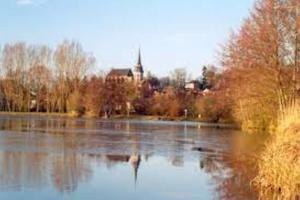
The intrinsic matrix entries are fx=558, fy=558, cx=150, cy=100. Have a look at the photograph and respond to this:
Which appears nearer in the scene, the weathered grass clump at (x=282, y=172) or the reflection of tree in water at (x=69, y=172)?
the weathered grass clump at (x=282, y=172)

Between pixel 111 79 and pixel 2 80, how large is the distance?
Answer: 16888mm

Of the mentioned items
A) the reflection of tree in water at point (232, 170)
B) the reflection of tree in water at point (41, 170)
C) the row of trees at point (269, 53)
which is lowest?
the reflection of tree in water at point (232, 170)

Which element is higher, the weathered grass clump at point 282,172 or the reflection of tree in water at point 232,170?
the weathered grass clump at point 282,172

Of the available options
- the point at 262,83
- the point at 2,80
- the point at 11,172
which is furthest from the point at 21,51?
the point at 11,172

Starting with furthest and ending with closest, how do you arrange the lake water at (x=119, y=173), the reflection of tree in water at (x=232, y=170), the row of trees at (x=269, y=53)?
the row of trees at (x=269, y=53), the reflection of tree in water at (x=232, y=170), the lake water at (x=119, y=173)

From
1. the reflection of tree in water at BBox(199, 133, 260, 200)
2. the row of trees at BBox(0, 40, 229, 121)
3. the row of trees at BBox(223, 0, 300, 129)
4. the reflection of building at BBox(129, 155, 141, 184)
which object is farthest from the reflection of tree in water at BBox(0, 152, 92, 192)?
the row of trees at BBox(0, 40, 229, 121)

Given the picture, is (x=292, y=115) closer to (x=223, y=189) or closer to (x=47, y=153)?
(x=223, y=189)

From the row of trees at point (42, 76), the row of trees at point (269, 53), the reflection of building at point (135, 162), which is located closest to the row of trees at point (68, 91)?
the row of trees at point (42, 76)

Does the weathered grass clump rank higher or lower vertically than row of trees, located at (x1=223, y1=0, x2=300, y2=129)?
lower

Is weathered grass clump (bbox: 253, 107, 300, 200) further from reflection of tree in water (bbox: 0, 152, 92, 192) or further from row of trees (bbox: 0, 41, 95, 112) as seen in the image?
row of trees (bbox: 0, 41, 95, 112)

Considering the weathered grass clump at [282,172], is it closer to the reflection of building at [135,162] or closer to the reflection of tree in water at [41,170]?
the reflection of building at [135,162]

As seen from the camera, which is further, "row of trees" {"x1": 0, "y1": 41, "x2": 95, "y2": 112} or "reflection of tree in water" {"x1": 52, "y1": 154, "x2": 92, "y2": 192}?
"row of trees" {"x1": 0, "y1": 41, "x2": 95, "y2": 112}

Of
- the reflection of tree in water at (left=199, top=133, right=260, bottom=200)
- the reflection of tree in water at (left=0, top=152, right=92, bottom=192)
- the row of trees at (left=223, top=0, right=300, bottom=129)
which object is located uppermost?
the row of trees at (left=223, top=0, right=300, bottom=129)

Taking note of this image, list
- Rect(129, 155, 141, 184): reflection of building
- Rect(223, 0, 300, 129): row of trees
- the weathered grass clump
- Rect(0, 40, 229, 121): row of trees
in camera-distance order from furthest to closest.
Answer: Rect(0, 40, 229, 121): row of trees → Rect(223, 0, 300, 129): row of trees → Rect(129, 155, 141, 184): reflection of building → the weathered grass clump
